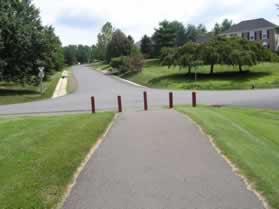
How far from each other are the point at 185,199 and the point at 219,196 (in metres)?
0.49

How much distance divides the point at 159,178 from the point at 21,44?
34692 millimetres

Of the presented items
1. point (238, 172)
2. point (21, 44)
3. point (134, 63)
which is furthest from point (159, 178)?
point (134, 63)

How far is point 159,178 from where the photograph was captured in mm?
6203

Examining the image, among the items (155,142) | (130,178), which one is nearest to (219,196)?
(130,178)

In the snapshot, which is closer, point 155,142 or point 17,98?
point 155,142

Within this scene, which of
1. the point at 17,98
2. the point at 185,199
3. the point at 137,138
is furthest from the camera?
the point at 17,98

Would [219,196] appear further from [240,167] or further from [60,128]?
[60,128]

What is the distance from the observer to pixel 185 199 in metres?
5.22

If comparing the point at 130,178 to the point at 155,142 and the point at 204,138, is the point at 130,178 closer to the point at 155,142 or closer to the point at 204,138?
the point at 155,142

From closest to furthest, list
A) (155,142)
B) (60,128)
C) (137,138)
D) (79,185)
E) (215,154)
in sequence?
(79,185)
(215,154)
(155,142)
(137,138)
(60,128)

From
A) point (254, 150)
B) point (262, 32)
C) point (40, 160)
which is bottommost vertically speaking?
point (254, 150)

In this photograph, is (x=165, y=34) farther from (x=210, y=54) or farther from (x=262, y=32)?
(x=210, y=54)

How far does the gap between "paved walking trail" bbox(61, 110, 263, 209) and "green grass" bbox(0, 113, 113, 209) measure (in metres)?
0.30

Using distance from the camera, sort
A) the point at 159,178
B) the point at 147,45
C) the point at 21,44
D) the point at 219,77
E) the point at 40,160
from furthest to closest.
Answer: the point at 147,45 → the point at 219,77 → the point at 21,44 → the point at 40,160 → the point at 159,178
